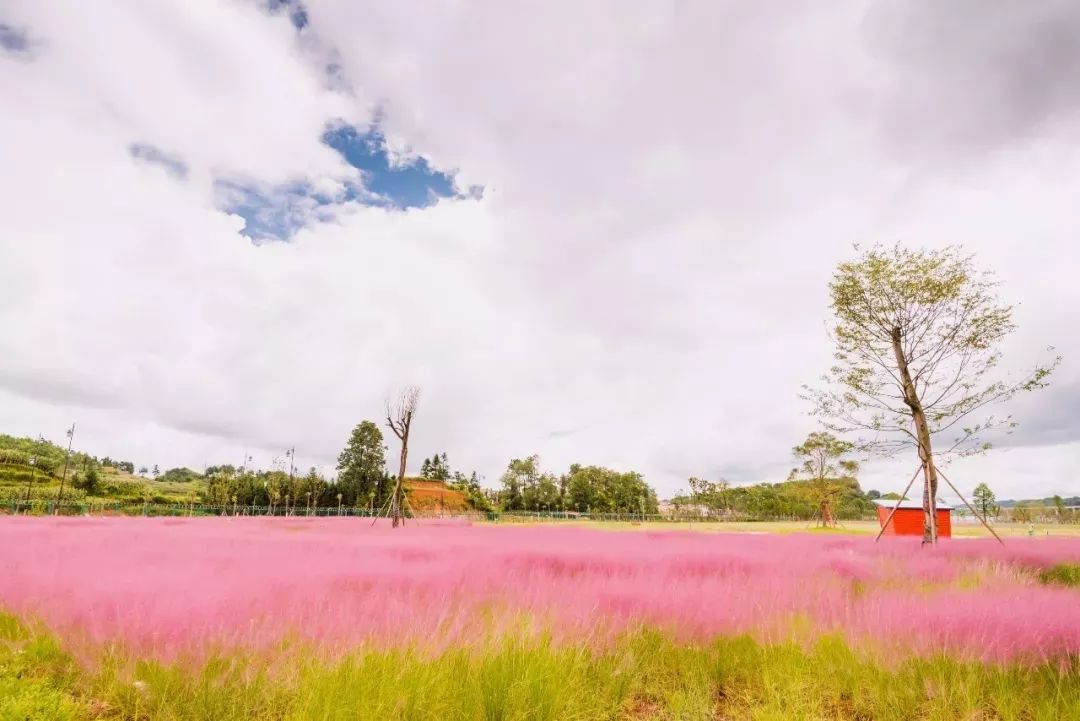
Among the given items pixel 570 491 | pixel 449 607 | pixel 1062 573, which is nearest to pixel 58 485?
pixel 570 491

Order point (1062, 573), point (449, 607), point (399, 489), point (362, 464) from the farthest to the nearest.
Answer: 1. point (362, 464)
2. point (399, 489)
3. point (1062, 573)
4. point (449, 607)

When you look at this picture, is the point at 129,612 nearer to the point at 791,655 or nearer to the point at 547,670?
the point at 547,670

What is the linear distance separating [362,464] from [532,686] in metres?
94.9

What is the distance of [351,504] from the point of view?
293 ft

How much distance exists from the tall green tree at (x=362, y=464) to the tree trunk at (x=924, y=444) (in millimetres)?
85184

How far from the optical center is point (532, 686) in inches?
123

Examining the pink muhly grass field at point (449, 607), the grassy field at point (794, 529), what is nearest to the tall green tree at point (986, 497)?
the grassy field at point (794, 529)

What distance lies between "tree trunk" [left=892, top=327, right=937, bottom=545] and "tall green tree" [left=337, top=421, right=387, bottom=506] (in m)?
85.2

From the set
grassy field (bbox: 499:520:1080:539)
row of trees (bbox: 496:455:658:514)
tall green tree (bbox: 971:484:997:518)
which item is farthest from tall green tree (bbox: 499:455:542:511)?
tall green tree (bbox: 971:484:997:518)

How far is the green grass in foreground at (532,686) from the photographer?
293 cm

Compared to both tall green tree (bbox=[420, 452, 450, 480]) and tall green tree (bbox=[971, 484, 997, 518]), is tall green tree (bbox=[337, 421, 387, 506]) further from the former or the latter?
tall green tree (bbox=[971, 484, 997, 518])

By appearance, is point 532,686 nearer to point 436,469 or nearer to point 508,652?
point 508,652

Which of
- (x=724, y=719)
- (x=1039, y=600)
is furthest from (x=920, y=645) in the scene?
(x=1039, y=600)

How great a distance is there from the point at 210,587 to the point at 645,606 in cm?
438
